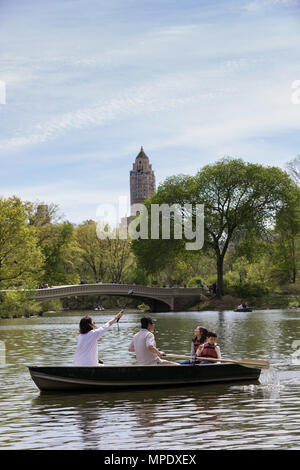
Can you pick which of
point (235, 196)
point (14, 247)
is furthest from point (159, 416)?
point (235, 196)

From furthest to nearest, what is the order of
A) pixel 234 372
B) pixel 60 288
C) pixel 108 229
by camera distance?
pixel 108 229 < pixel 60 288 < pixel 234 372

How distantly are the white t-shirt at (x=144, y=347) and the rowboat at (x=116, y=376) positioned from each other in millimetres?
222

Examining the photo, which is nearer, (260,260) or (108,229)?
(260,260)

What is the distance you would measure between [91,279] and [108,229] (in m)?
6.88

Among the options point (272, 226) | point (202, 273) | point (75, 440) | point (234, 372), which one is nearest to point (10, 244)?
point (272, 226)

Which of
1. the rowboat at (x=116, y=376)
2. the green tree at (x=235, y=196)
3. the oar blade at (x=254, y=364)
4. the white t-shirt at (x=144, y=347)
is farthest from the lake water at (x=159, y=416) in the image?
the green tree at (x=235, y=196)

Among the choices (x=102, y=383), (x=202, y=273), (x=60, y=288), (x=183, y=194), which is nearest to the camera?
(x=102, y=383)

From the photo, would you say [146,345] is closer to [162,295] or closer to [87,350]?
[87,350]

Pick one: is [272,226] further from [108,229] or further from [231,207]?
[108,229]

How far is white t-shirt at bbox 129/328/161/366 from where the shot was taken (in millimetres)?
13469

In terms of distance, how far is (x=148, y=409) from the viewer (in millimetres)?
11703

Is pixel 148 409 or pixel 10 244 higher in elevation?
pixel 10 244

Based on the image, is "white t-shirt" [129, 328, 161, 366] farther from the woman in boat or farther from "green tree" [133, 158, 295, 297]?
"green tree" [133, 158, 295, 297]

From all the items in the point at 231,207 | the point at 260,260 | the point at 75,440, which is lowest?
the point at 75,440
